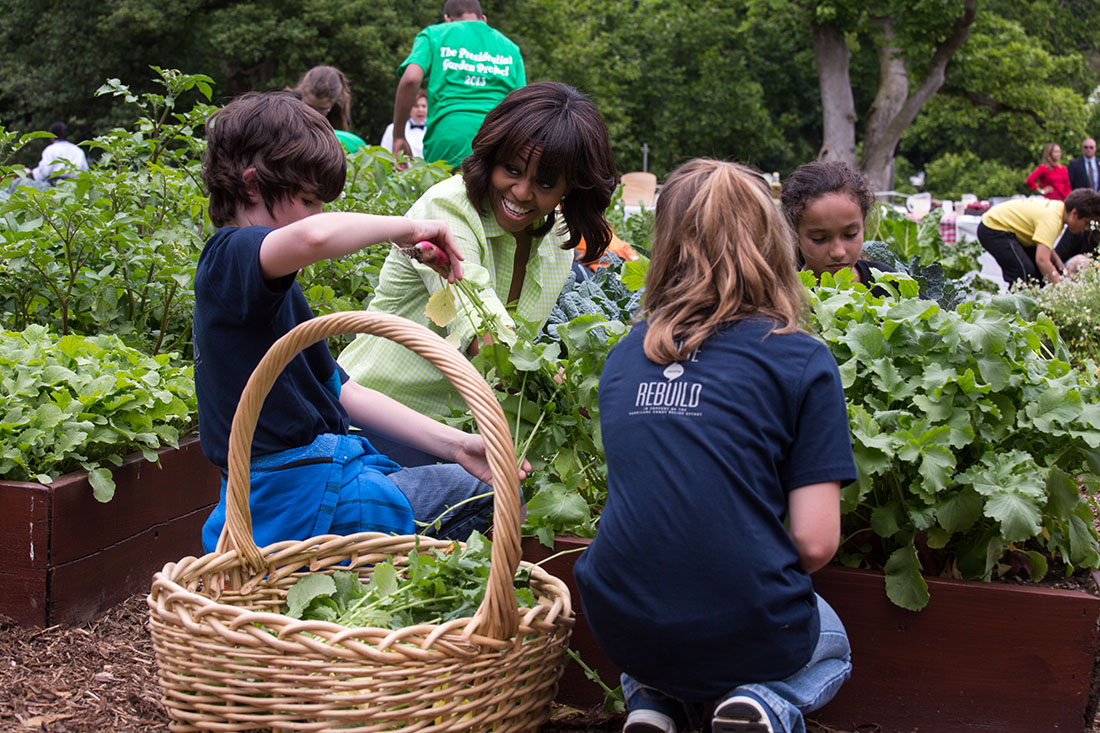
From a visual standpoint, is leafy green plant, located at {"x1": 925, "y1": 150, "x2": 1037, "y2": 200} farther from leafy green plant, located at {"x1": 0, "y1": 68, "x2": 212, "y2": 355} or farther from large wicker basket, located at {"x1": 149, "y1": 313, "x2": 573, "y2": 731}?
large wicker basket, located at {"x1": 149, "y1": 313, "x2": 573, "y2": 731}

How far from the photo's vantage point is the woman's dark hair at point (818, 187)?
331 centimetres

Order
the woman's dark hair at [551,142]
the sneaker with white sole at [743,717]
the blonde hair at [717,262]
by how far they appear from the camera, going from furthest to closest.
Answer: the woman's dark hair at [551,142] < the blonde hair at [717,262] < the sneaker with white sole at [743,717]

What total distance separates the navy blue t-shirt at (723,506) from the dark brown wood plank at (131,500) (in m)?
1.56

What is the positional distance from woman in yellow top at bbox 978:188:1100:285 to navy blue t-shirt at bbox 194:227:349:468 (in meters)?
7.52

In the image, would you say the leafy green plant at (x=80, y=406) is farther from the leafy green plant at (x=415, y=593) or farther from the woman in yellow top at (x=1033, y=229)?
the woman in yellow top at (x=1033, y=229)

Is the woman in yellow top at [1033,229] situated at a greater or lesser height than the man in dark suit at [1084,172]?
lesser

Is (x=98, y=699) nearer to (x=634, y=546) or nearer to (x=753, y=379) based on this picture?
(x=634, y=546)

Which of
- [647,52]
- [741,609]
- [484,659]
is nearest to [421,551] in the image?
[484,659]

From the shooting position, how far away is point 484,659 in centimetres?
175

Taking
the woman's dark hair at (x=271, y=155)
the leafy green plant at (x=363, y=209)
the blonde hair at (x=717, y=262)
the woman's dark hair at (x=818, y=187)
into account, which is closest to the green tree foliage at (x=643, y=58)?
the leafy green plant at (x=363, y=209)

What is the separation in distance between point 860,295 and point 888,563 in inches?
25.3

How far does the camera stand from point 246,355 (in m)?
2.15

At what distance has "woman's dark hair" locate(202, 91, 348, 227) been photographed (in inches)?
85.7

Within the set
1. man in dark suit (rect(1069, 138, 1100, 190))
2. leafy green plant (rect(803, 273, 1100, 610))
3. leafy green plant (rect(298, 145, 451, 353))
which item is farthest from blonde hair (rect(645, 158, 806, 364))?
man in dark suit (rect(1069, 138, 1100, 190))
